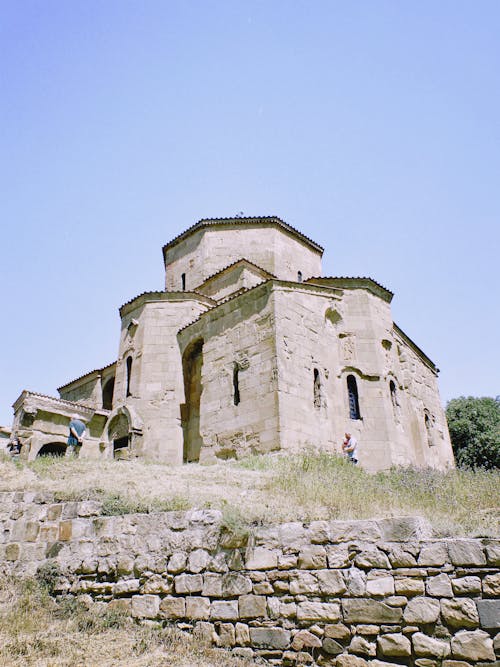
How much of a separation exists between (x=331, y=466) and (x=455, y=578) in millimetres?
5146

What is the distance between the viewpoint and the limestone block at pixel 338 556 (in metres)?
4.50

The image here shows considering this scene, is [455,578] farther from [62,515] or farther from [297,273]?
[297,273]

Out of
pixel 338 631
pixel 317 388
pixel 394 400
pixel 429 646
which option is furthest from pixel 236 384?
pixel 429 646

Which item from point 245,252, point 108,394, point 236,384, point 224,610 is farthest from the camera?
point 108,394

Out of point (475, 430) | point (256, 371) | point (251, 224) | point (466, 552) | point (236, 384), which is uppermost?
point (251, 224)

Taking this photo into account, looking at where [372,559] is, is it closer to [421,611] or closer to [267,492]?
[421,611]

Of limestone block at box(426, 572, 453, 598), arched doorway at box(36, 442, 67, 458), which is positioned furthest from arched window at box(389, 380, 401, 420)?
arched doorway at box(36, 442, 67, 458)

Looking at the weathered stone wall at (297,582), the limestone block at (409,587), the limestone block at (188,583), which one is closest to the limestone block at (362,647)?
the weathered stone wall at (297,582)

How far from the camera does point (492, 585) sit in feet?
12.6

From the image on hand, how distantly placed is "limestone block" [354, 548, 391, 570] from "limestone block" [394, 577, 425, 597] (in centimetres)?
17

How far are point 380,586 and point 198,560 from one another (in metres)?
1.94

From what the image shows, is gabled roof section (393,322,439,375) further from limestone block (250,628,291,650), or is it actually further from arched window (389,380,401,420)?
limestone block (250,628,291,650)

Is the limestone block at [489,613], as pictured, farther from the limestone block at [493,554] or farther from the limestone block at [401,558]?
the limestone block at [401,558]

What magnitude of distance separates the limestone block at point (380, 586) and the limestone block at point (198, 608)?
170cm
